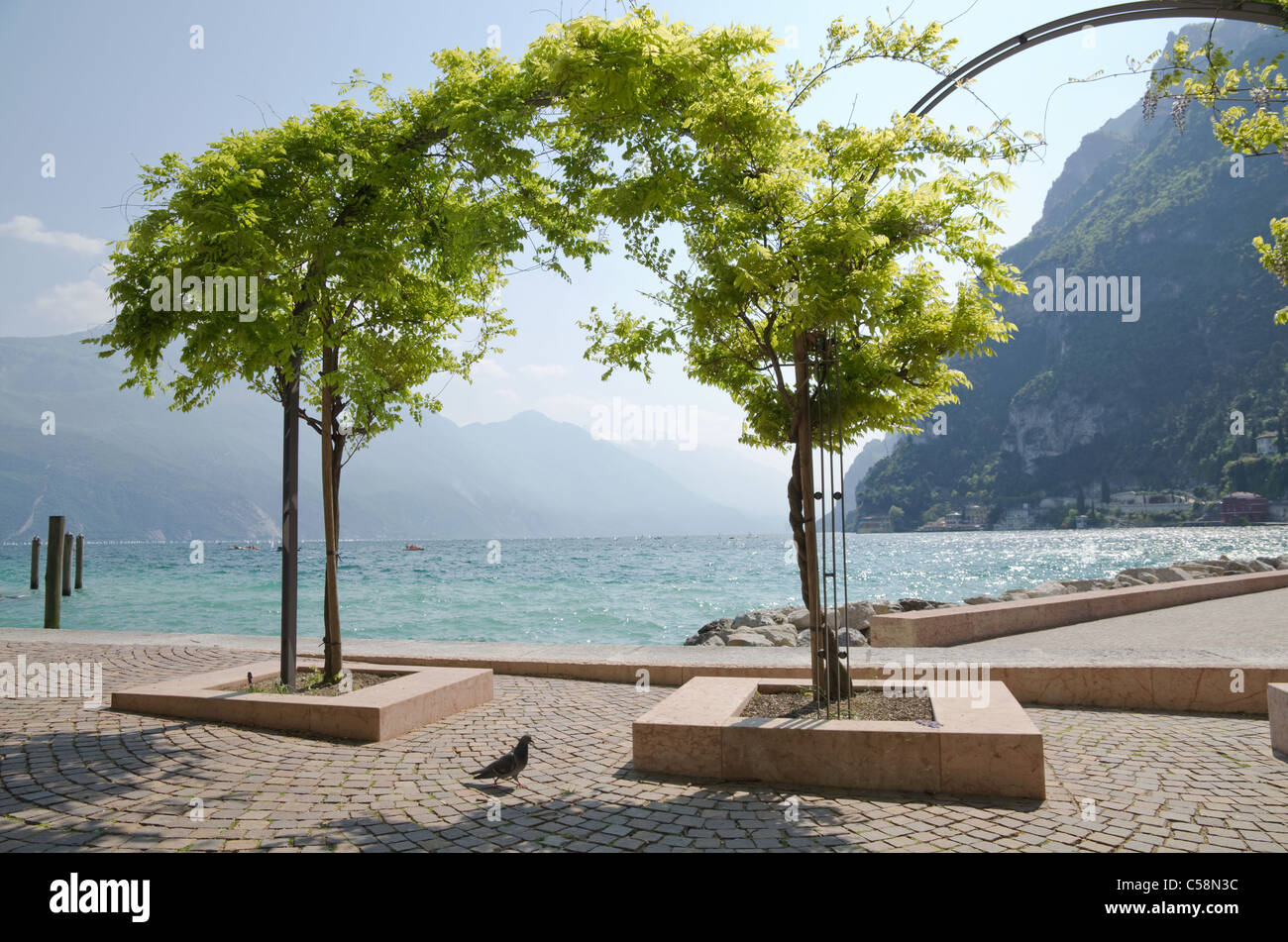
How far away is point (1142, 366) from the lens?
12025 cm

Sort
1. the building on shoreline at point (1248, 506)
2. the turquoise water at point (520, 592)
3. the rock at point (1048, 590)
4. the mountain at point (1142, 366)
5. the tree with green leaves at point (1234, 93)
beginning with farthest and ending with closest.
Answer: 1. the mountain at point (1142, 366)
2. the building on shoreline at point (1248, 506)
3. the turquoise water at point (520, 592)
4. the rock at point (1048, 590)
5. the tree with green leaves at point (1234, 93)

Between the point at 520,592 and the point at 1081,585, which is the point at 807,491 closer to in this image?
the point at 1081,585

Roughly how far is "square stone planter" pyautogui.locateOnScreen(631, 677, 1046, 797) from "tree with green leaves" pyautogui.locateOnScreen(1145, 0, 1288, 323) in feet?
16.2

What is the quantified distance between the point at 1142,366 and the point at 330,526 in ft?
442

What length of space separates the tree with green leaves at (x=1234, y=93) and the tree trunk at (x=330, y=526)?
7870 millimetres

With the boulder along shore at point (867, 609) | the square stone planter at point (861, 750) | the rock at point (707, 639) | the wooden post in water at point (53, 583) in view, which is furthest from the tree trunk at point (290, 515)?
the wooden post in water at point (53, 583)

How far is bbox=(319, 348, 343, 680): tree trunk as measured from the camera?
8.51m

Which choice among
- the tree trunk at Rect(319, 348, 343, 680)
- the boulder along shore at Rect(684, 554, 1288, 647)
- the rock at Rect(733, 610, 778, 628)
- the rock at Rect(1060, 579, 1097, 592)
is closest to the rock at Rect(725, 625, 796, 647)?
the boulder along shore at Rect(684, 554, 1288, 647)

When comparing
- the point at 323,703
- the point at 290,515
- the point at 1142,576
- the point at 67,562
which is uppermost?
the point at 290,515

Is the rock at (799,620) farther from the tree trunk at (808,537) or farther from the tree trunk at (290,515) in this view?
the tree trunk at (290,515)

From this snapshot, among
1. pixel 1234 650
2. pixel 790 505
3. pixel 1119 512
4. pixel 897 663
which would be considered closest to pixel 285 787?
pixel 790 505

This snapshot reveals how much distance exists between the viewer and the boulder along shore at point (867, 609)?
587 inches

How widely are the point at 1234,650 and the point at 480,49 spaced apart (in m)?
10.3

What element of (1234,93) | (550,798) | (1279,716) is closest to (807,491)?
(550,798)
